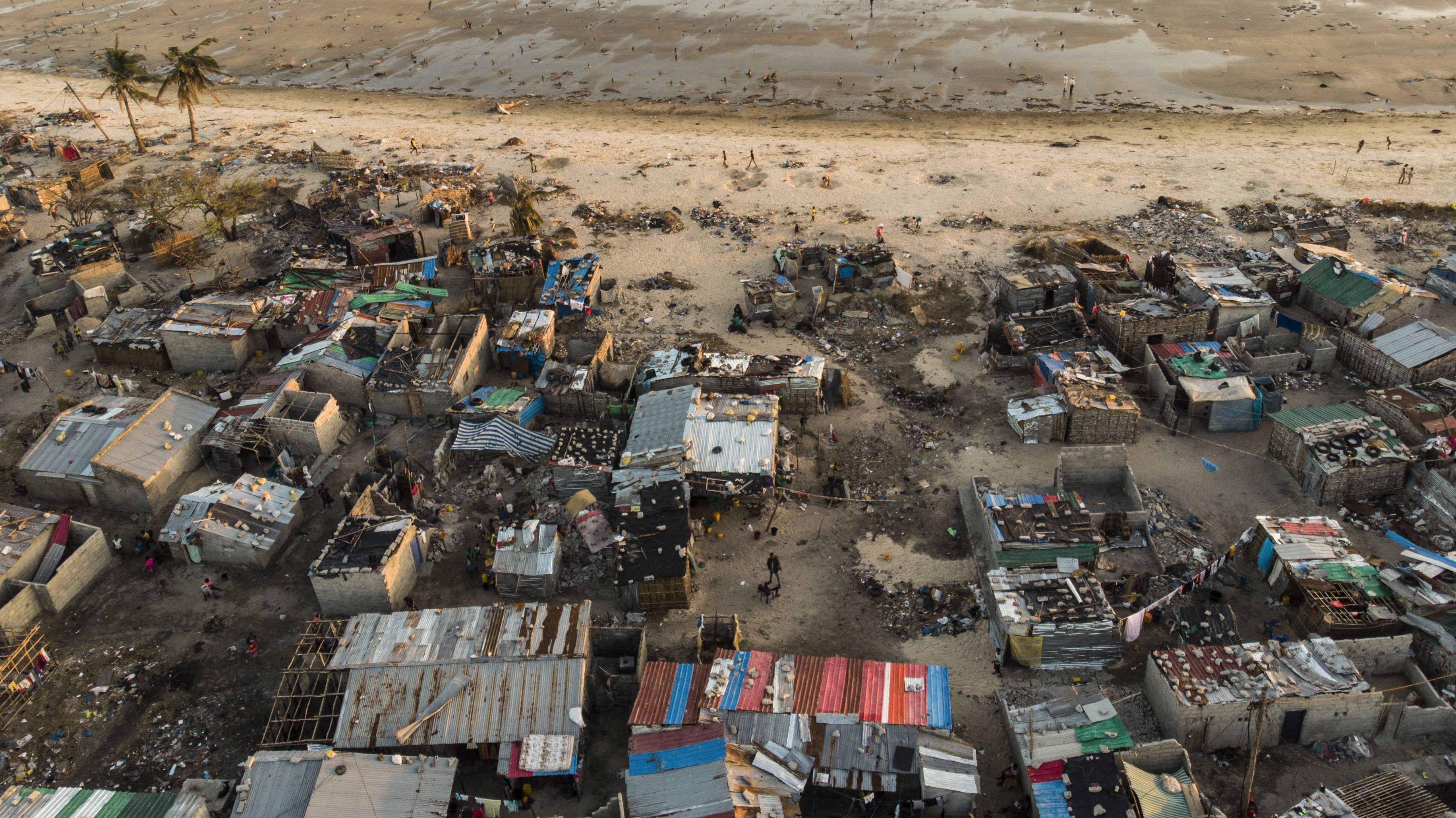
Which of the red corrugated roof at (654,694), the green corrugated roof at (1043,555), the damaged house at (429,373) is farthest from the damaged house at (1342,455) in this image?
the damaged house at (429,373)

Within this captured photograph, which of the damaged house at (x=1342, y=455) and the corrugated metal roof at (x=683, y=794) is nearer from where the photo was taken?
the corrugated metal roof at (x=683, y=794)

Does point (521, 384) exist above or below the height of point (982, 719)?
above

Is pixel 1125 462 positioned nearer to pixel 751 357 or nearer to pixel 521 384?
pixel 751 357

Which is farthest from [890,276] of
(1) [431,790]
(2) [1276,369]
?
(1) [431,790]

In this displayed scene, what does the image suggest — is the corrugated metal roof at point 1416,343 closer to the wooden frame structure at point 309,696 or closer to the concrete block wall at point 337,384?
the wooden frame structure at point 309,696

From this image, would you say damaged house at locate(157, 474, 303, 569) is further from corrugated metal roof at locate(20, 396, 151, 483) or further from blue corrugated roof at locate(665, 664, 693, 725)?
blue corrugated roof at locate(665, 664, 693, 725)

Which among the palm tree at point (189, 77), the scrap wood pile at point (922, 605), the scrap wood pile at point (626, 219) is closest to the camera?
the scrap wood pile at point (922, 605)

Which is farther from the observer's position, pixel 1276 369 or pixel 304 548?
pixel 1276 369
